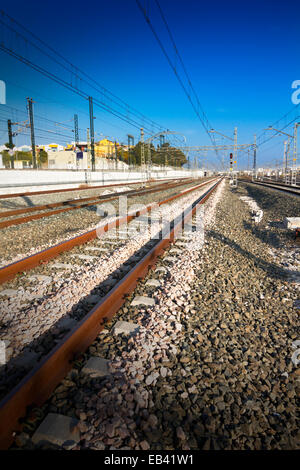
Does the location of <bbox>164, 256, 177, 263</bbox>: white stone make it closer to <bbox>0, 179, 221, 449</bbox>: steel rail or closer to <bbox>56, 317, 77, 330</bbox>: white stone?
<bbox>0, 179, 221, 449</bbox>: steel rail

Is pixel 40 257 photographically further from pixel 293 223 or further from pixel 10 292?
pixel 293 223

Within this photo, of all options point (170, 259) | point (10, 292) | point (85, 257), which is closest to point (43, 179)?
point (85, 257)

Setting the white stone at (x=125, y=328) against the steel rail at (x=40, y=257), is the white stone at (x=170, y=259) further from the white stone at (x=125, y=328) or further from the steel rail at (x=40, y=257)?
the white stone at (x=125, y=328)

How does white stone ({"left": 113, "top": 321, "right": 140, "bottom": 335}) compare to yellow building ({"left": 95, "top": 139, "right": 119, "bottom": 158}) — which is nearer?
white stone ({"left": 113, "top": 321, "right": 140, "bottom": 335})

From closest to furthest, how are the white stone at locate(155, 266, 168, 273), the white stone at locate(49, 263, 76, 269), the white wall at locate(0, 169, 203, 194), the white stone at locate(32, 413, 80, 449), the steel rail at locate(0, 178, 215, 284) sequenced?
the white stone at locate(32, 413, 80, 449) < the steel rail at locate(0, 178, 215, 284) < the white stone at locate(155, 266, 168, 273) < the white stone at locate(49, 263, 76, 269) < the white wall at locate(0, 169, 203, 194)

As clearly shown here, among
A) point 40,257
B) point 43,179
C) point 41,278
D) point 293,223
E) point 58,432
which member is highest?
point 43,179

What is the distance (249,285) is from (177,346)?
6.75 ft

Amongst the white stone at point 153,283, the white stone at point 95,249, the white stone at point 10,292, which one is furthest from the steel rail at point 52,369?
the white stone at point 95,249

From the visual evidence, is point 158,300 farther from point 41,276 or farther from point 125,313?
point 41,276

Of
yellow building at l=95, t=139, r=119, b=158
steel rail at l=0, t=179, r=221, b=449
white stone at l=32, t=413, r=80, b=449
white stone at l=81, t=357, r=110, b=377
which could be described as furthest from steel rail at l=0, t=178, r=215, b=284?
yellow building at l=95, t=139, r=119, b=158

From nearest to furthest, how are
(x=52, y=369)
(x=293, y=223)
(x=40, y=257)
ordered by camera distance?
(x=52, y=369)
(x=40, y=257)
(x=293, y=223)
